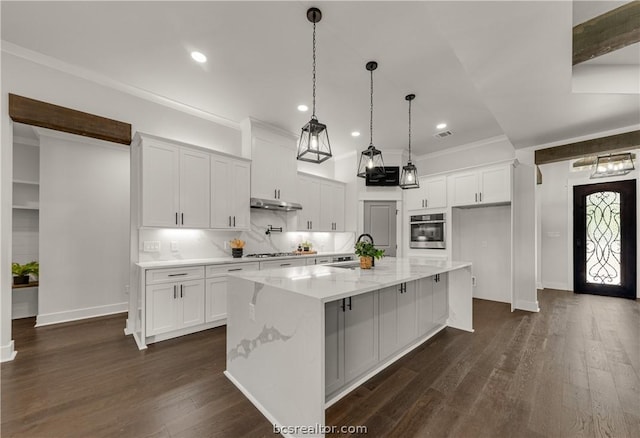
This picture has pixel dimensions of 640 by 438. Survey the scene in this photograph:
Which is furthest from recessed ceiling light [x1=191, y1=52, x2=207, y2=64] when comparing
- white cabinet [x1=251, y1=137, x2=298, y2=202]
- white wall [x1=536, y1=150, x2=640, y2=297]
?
white wall [x1=536, y1=150, x2=640, y2=297]

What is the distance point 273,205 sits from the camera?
15.0 feet

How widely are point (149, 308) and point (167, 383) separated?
1.07m

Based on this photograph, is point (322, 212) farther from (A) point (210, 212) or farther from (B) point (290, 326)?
(B) point (290, 326)

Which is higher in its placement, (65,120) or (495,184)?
(65,120)

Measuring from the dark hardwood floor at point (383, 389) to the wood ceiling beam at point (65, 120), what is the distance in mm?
2429

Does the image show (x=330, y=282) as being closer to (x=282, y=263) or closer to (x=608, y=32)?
(x=282, y=263)

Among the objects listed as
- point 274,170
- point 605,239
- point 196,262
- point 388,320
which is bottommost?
point 388,320

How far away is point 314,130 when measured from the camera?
2.28 metres

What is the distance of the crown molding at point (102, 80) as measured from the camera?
2.77 meters

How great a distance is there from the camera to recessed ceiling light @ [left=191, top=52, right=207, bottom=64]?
2.81 metres

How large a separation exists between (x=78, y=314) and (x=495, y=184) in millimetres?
6963

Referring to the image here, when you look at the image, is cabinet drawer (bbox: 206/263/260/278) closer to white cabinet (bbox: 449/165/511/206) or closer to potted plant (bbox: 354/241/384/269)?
potted plant (bbox: 354/241/384/269)

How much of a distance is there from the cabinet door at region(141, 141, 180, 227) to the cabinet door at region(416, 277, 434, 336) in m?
3.13

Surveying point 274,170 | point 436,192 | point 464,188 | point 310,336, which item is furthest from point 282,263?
point 464,188
